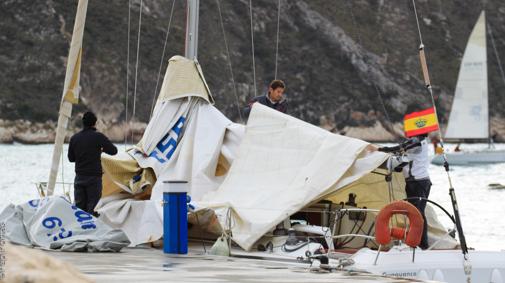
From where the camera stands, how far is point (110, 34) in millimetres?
96188

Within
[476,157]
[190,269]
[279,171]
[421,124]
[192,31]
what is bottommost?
[190,269]

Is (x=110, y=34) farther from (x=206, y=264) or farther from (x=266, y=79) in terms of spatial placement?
(x=206, y=264)

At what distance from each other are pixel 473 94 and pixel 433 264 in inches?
1763

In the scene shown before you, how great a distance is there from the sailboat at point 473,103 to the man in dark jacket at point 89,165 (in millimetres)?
42948

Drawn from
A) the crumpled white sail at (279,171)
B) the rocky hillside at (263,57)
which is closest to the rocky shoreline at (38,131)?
the rocky hillside at (263,57)

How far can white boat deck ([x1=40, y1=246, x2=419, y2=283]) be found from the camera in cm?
706

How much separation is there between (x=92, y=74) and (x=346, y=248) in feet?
273

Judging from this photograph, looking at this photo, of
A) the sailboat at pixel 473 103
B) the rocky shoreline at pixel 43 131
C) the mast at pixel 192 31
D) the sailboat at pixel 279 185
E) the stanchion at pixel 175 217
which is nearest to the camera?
the sailboat at pixel 279 185

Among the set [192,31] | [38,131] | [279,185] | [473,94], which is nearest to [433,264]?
[279,185]

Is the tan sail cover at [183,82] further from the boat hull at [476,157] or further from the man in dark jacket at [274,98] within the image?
the boat hull at [476,157]

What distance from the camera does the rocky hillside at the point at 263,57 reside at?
90.9 metres

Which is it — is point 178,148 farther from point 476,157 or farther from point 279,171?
point 476,157

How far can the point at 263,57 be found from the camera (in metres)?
105

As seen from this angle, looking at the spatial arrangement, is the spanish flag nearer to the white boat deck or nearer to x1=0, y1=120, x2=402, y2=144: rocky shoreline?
the white boat deck
